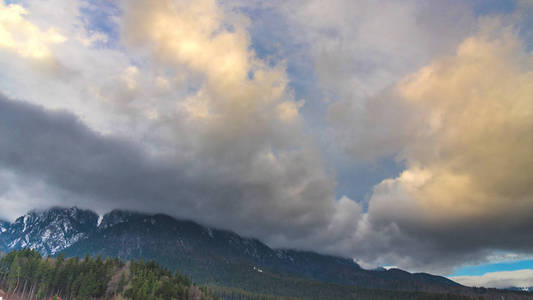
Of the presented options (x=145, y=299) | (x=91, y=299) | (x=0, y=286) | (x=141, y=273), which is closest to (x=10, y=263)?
(x=0, y=286)

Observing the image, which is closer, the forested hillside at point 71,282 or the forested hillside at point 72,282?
the forested hillside at point 71,282

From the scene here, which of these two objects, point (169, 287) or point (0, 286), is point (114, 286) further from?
point (0, 286)

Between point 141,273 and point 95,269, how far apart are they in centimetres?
2466

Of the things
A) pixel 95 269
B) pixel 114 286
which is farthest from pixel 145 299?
pixel 95 269

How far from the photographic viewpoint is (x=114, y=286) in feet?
575

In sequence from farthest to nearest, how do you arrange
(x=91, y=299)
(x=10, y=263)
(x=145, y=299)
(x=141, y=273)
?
1. (x=141, y=273)
2. (x=10, y=263)
3. (x=91, y=299)
4. (x=145, y=299)

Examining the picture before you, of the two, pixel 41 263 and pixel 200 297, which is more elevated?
pixel 41 263

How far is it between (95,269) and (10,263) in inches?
1786

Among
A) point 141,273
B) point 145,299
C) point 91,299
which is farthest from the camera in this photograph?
point 141,273

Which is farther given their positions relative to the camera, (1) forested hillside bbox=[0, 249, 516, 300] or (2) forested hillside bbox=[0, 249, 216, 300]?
(2) forested hillside bbox=[0, 249, 216, 300]

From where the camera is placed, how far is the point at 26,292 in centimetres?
16862

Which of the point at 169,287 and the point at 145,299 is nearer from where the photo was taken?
the point at 145,299

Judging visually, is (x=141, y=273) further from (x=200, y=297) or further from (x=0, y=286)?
(x=0, y=286)

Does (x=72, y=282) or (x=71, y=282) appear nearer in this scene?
(x=71, y=282)
